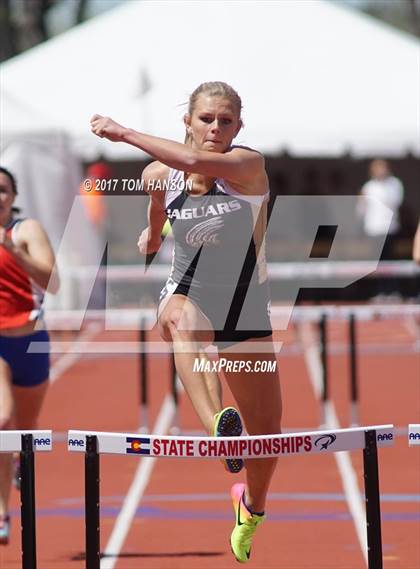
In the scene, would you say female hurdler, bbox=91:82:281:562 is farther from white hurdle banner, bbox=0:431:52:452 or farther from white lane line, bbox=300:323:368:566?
white lane line, bbox=300:323:368:566

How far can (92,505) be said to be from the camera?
19.2 feet

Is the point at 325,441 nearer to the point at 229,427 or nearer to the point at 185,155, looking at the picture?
the point at 229,427

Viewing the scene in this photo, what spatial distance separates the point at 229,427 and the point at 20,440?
0.86 meters

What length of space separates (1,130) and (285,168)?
13919mm

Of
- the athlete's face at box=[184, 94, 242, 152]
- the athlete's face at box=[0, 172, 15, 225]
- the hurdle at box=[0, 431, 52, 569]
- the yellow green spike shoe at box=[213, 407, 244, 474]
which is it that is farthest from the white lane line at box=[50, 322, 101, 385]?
the hurdle at box=[0, 431, 52, 569]

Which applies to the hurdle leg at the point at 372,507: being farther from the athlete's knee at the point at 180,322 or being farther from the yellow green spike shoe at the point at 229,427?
the athlete's knee at the point at 180,322

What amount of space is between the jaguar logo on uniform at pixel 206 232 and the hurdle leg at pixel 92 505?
3.13ft

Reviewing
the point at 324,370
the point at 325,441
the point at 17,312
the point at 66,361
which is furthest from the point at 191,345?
the point at 66,361

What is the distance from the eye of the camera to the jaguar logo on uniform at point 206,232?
6293 millimetres

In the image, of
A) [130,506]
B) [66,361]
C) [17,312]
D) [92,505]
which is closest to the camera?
[92,505]

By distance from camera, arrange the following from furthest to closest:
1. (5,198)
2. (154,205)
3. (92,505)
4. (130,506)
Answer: (130,506)
(5,198)
(154,205)
(92,505)

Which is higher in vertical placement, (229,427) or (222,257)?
(222,257)

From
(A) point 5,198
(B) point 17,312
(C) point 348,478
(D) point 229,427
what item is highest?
(A) point 5,198

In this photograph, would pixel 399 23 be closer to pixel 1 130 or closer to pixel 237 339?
pixel 1 130
